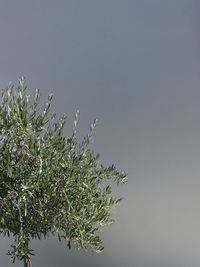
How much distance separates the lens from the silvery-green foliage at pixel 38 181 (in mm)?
2902

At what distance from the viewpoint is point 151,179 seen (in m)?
4.45

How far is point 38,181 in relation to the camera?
9.54 ft

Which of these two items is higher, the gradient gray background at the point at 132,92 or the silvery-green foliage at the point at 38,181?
the gradient gray background at the point at 132,92

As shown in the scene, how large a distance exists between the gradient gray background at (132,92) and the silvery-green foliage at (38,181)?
1306 millimetres

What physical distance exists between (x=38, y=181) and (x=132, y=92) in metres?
1.91

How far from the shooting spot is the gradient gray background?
4414 millimetres

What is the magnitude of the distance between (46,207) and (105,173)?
20.6 inches

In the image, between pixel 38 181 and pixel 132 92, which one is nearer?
pixel 38 181

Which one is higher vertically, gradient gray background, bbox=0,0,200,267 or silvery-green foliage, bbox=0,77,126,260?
gradient gray background, bbox=0,0,200,267

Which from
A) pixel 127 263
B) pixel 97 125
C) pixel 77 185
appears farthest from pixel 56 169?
pixel 127 263

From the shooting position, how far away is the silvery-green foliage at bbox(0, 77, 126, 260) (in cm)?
290

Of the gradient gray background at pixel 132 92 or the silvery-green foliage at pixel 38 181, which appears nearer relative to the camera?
the silvery-green foliage at pixel 38 181

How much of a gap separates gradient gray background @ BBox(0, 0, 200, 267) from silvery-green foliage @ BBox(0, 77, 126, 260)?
1306 millimetres

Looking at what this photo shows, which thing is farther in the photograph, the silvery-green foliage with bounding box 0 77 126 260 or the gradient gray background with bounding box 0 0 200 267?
the gradient gray background with bounding box 0 0 200 267
